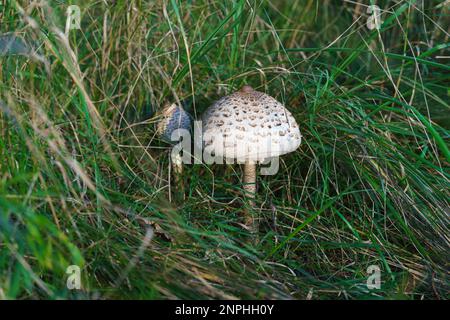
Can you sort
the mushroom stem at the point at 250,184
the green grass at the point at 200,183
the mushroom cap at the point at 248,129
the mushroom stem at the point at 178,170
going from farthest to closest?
the mushroom stem at the point at 178,170 < the mushroom stem at the point at 250,184 < the mushroom cap at the point at 248,129 < the green grass at the point at 200,183

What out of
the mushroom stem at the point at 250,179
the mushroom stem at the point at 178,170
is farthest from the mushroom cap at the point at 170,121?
the mushroom stem at the point at 250,179

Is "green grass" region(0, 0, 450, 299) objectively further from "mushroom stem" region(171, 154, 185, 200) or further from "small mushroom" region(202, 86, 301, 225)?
"small mushroom" region(202, 86, 301, 225)

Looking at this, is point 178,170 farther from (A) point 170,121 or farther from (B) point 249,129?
(B) point 249,129

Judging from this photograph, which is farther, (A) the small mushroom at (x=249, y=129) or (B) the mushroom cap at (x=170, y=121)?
(B) the mushroom cap at (x=170, y=121)

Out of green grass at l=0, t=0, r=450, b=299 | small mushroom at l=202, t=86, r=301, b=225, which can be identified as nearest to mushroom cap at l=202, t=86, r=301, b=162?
small mushroom at l=202, t=86, r=301, b=225

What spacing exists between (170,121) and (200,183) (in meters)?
0.33

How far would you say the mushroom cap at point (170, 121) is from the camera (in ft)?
7.46

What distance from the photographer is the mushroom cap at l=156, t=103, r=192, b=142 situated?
7.46 ft

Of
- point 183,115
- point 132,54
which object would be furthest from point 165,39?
point 183,115

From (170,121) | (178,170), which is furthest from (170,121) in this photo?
(178,170)

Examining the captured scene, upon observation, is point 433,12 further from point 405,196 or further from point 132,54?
point 132,54

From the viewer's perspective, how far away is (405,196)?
7.08 feet

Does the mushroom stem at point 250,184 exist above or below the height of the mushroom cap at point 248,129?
below

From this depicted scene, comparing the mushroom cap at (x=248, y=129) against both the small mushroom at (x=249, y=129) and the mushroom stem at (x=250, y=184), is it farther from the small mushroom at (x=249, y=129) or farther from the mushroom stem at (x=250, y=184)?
the mushroom stem at (x=250, y=184)
